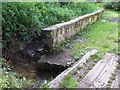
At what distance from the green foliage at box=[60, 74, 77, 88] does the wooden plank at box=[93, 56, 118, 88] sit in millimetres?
295

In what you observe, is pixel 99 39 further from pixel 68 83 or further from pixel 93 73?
pixel 68 83

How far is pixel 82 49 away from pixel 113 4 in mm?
9465

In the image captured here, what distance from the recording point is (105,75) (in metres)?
4.09

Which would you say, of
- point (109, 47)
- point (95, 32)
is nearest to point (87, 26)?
point (95, 32)

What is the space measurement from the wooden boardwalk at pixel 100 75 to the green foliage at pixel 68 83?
3.7 inches

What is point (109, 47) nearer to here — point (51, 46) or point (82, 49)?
point (82, 49)

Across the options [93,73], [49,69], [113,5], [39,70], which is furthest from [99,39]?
[113,5]

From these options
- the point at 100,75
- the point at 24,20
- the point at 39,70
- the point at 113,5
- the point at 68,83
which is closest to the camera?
the point at 68,83

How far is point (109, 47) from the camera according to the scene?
669 centimetres

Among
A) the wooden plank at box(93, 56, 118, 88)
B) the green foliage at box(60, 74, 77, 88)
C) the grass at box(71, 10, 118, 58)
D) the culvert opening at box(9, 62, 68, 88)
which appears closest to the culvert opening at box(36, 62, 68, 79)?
the culvert opening at box(9, 62, 68, 88)

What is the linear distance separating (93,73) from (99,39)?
3651 mm

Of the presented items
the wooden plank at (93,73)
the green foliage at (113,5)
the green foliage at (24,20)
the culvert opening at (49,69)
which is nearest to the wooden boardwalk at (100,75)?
the wooden plank at (93,73)

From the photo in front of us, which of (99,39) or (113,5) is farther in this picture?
(113,5)

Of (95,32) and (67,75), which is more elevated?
(67,75)
